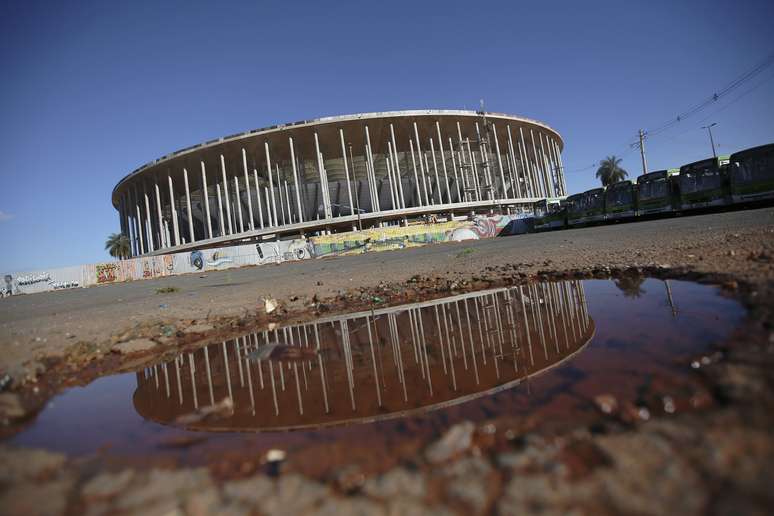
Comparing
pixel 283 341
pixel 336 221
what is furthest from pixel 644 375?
pixel 336 221

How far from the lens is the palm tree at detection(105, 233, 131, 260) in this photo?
151 feet

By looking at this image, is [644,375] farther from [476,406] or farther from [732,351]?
[476,406]

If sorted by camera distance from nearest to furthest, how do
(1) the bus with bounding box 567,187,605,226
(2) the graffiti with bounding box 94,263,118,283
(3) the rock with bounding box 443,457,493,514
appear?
1. (3) the rock with bounding box 443,457,493,514
2. (1) the bus with bounding box 567,187,605,226
3. (2) the graffiti with bounding box 94,263,118,283

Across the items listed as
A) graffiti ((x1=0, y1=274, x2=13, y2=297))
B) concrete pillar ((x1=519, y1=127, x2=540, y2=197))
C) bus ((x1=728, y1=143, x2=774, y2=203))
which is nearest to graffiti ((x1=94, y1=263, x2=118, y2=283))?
graffiti ((x1=0, y1=274, x2=13, y2=297))

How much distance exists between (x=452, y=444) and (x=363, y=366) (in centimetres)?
105

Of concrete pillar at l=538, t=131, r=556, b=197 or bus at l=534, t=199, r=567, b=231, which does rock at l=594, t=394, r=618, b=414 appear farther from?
concrete pillar at l=538, t=131, r=556, b=197

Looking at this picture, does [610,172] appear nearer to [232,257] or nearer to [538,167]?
A: [538,167]

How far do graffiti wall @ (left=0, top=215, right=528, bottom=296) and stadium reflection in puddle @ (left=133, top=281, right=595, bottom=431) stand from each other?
24.2m

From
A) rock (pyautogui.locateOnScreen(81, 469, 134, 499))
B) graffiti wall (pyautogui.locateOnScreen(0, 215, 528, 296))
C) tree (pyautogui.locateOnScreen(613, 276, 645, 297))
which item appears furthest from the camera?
graffiti wall (pyautogui.locateOnScreen(0, 215, 528, 296))

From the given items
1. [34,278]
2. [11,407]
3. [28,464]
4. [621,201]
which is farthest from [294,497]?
[34,278]

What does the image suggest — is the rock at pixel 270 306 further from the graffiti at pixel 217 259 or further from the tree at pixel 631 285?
the graffiti at pixel 217 259

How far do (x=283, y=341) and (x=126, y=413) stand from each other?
3.90 ft

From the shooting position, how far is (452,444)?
41.6 inches

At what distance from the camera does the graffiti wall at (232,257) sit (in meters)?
25.7
